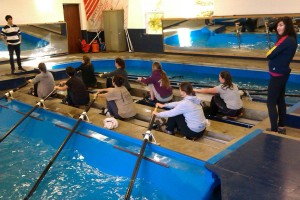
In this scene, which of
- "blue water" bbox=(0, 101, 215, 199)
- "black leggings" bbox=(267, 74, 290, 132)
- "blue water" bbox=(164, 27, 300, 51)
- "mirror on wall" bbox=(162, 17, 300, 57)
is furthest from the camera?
"blue water" bbox=(164, 27, 300, 51)

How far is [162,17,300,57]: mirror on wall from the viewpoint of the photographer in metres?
9.44

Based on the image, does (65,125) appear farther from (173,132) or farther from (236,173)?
(236,173)

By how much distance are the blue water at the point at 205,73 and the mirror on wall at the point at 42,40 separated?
1895 mm

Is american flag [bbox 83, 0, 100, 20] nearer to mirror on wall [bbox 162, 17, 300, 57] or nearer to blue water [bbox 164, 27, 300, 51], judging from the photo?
mirror on wall [bbox 162, 17, 300, 57]

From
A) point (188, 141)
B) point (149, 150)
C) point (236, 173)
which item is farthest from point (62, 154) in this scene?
point (236, 173)

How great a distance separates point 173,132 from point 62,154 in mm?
1699

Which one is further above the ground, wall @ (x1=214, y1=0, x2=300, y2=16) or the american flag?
the american flag

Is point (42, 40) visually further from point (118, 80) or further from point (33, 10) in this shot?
point (118, 80)

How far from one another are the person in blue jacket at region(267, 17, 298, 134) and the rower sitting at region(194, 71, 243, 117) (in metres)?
0.91

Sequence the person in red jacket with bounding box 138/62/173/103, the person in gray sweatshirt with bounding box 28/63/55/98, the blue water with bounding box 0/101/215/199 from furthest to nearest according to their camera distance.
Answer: the person in gray sweatshirt with bounding box 28/63/55/98 < the person in red jacket with bounding box 138/62/173/103 < the blue water with bounding box 0/101/215/199

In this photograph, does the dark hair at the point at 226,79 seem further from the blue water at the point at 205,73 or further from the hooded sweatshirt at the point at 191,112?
the blue water at the point at 205,73

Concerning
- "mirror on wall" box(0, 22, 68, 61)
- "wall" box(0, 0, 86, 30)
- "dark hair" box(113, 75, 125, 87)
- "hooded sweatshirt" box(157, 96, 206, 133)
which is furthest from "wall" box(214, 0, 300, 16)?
"hooded sweatshirt" box(157, 96, 206, 133)

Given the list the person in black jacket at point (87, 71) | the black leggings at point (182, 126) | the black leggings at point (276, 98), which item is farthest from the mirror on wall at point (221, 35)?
the black leggings at point (182, 126)

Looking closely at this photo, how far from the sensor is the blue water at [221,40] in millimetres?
9656
